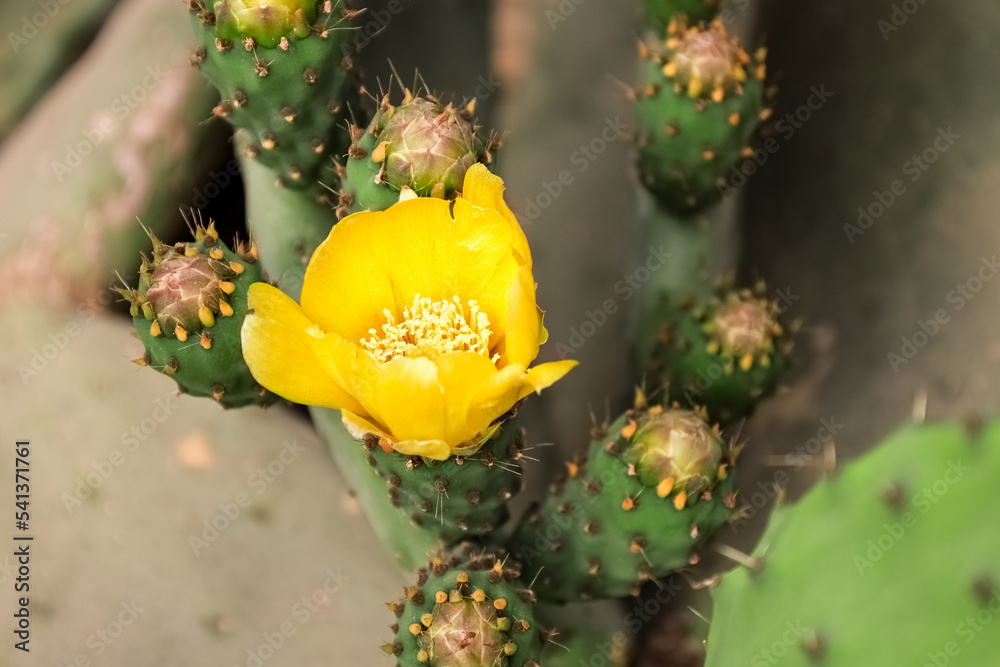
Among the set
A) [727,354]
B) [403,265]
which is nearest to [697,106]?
[727,354]

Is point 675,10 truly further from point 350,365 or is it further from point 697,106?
point 350,365

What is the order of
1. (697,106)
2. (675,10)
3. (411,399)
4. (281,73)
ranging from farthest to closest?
(675,10), (697,106), (281,73), (411,399)

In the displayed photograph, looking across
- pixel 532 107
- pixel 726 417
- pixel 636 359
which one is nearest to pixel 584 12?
pixel 532 107

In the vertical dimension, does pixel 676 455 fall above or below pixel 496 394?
below

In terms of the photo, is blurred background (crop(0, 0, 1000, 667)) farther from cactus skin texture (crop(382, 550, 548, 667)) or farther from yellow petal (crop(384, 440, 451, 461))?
yellow petal (crop(384, 440, 451, 461))

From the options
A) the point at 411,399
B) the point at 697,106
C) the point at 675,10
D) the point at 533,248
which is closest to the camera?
the point at 411,399
